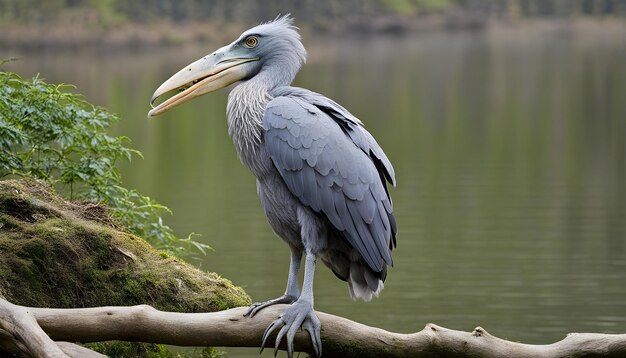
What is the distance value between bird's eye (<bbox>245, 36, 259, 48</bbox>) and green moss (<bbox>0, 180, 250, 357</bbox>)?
1.60 m

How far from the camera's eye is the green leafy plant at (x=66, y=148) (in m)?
9.04

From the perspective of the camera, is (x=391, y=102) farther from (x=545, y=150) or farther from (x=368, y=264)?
(x=368, y=264)

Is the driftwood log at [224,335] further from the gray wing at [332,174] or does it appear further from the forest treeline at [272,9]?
the forest treeline at [272,9]

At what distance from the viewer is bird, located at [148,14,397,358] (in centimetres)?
696

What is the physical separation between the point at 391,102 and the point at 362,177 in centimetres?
3351

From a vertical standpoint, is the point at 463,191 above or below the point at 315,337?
above

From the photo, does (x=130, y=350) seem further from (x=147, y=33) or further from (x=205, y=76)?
(x=147, y=33)

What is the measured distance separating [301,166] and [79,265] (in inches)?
68.6

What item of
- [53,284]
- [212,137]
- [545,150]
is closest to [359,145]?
[53,284]

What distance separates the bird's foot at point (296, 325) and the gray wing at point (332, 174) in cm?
51

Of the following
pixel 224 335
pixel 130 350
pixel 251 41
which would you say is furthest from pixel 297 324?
pixel 251 41

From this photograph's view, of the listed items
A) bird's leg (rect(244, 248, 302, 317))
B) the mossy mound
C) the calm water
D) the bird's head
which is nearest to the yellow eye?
the bird's head

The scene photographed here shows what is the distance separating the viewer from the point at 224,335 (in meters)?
6.57

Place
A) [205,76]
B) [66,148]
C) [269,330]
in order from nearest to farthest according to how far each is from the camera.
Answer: [269,330], [205,76], [66,148]
